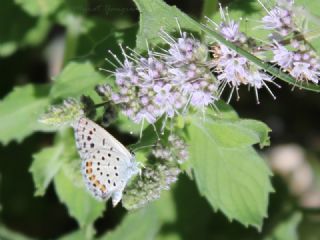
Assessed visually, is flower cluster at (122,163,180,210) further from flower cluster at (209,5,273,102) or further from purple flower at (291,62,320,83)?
purple flower at (291,62,320,83)

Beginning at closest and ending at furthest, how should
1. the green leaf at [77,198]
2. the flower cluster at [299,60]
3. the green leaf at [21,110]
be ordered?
the flower cluster at [299,60] < the green leaf at [77,198] < the green leaf at [21,110]

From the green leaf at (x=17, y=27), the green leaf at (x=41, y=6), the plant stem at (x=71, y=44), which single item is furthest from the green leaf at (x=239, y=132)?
the green leaf at (x=17, y=27)

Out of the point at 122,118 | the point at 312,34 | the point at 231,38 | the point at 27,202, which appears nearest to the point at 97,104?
the point at 122,118

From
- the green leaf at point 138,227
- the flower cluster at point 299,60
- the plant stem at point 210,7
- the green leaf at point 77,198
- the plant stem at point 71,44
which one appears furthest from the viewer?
the plant stem at point 71,44

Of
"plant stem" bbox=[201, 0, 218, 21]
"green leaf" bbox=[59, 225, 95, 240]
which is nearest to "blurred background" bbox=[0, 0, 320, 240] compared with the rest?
"green leaf" bbox=[59, 225, 95, 240]

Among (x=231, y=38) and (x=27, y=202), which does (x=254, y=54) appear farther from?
(x=27, y=202)

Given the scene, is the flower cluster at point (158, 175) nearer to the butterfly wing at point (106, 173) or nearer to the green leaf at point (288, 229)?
the butterfly wing at point (106, 173)
